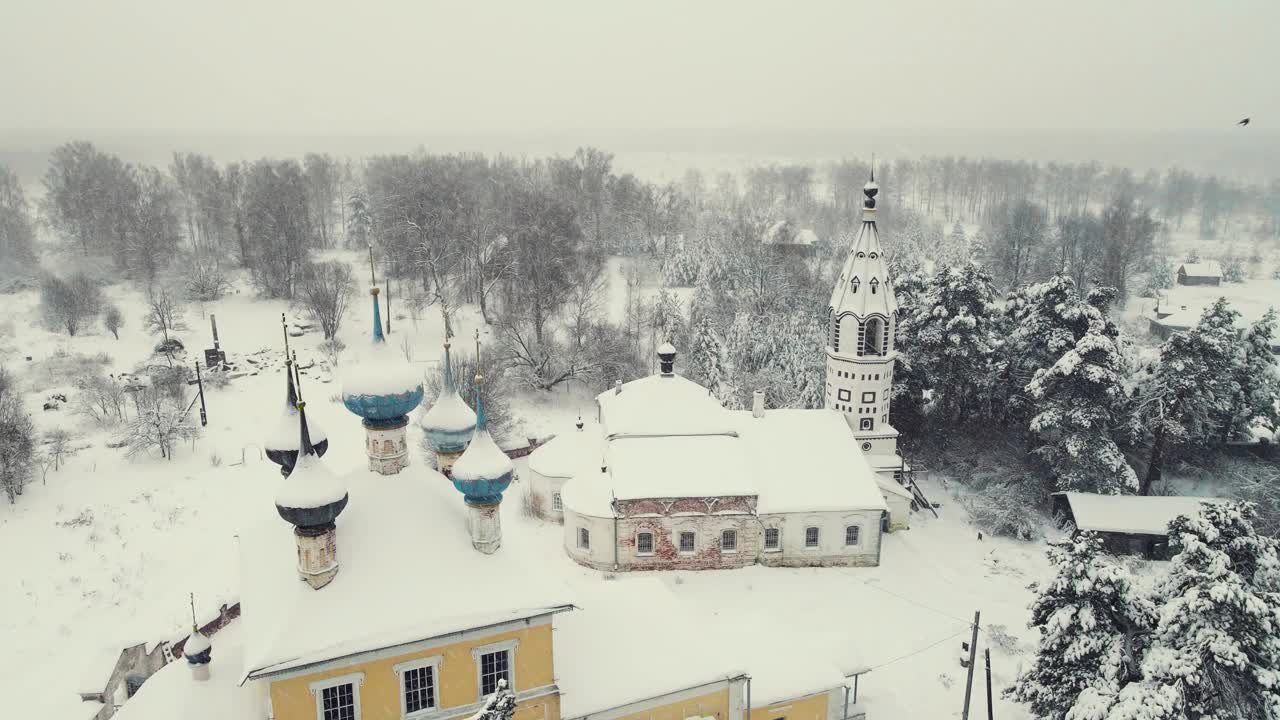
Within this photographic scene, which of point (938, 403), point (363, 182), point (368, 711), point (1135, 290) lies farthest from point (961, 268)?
point (363, 182)

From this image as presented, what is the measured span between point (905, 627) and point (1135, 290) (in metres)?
50.6

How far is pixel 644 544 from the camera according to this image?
23984 mm

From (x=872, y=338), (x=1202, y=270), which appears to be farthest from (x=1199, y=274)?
(x=872, y=338)

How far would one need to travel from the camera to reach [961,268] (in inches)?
1264

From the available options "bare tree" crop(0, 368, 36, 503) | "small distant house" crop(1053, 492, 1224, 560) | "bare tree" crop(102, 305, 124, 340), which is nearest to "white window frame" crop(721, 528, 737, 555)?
"small distant house" crop(1053, 492, 1224, 560)

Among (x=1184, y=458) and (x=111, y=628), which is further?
(x=1184, y=458)

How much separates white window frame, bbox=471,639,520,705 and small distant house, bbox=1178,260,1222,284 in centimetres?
6741

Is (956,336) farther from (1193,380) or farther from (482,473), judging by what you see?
(482,473)

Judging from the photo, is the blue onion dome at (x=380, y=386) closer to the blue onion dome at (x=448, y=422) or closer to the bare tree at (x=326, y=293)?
the blue onion dome at (x=448, y=422)

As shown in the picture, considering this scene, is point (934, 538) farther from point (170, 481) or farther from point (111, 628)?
point (170, 481)

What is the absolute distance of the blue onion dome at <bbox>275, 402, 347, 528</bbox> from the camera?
1225 centimetres

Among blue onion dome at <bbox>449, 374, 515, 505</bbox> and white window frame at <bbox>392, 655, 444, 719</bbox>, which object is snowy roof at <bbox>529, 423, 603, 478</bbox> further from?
white window frame at <bbox>392, 655, 444, 719</bbox>

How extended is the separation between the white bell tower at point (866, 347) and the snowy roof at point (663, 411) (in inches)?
179

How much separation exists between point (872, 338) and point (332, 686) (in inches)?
825
